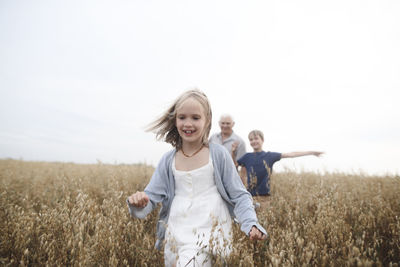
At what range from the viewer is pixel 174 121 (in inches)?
87.7

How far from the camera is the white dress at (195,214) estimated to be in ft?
5.43

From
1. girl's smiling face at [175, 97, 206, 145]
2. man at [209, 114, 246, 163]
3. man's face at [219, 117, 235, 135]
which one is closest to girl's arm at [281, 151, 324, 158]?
man at [209, 114, 246, 163]

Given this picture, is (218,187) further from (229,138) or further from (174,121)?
(229,138)

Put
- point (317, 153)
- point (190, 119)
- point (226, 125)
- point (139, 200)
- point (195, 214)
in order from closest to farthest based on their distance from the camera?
point (139, 200)
point (195, 214)
point (190, 119)
point (317, 153)
point (226, 125)

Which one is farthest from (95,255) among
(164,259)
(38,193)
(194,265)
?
(38,193)

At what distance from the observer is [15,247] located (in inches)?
65.6

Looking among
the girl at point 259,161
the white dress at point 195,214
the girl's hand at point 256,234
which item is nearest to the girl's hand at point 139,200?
the white dress at point 195,214

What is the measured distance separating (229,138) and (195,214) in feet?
13.0

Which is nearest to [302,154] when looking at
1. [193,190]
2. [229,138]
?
[229,138]

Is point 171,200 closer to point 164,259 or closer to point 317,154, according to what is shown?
point 164,259

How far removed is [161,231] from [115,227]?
15.3 inches

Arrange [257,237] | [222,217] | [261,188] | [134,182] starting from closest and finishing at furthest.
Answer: [257,237] → [222,217] → [261,188] → [134,182]

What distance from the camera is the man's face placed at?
559 cm

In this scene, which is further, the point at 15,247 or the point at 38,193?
the point at 38,193
